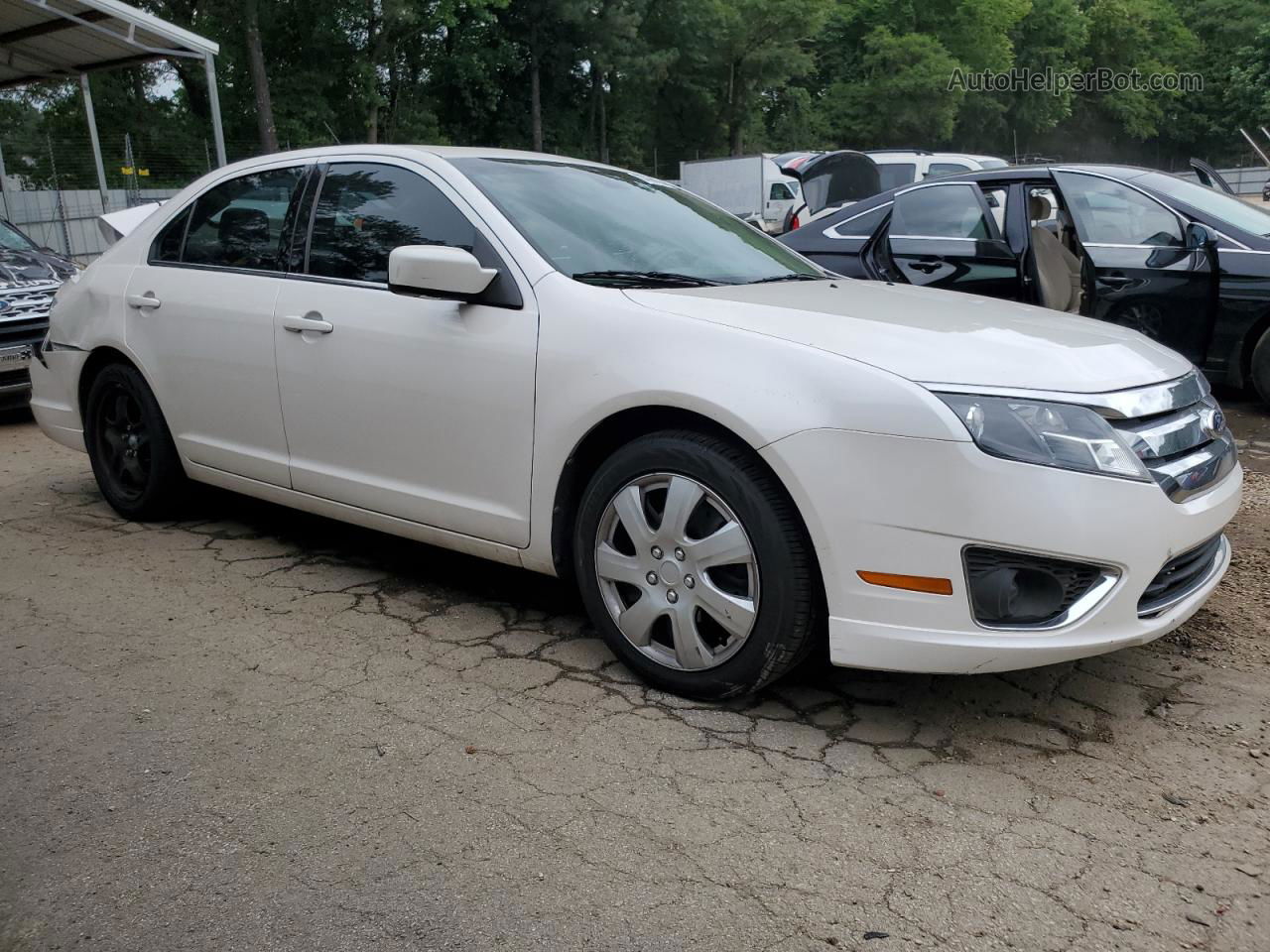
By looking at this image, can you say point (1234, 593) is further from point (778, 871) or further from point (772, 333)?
point (778, 871)

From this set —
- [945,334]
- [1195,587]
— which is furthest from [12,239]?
[1195,587]

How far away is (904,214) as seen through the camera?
7.04 m

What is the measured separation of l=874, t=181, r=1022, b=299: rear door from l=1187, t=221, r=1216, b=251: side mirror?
0.94 metres

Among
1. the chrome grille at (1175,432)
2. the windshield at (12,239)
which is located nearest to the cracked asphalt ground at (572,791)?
the chrome grille at (1175,432)

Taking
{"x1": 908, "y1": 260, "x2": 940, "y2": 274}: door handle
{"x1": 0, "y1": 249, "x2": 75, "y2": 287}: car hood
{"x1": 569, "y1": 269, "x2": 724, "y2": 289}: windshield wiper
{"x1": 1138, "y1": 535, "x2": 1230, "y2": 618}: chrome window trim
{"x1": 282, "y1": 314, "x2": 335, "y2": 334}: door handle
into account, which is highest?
{"x1": 569, "y1": 269, "x2": 724, "y2": 289}: windshield wiper

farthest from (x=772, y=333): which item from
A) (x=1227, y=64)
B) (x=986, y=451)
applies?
(x=1227, y=64)

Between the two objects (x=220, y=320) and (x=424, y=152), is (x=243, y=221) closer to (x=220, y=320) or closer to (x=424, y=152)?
(x=220, y=320)

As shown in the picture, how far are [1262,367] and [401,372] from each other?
16.8 feet

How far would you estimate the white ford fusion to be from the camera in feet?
8.80

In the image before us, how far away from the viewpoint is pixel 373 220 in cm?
394

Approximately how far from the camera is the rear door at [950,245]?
6.54 metres

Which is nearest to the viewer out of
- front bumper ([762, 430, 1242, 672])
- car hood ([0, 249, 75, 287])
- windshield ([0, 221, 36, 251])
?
front bumper ([762, 430, 1242, 672])

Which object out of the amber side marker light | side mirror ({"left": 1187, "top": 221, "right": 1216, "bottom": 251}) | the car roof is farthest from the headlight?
side mirror ({"left": 1187, "top": 221, "right": 1216, "bottom": 251})

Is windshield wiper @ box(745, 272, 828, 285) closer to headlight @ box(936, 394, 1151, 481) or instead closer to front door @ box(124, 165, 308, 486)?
headlight @ box(936, 394, 1151, 481)
